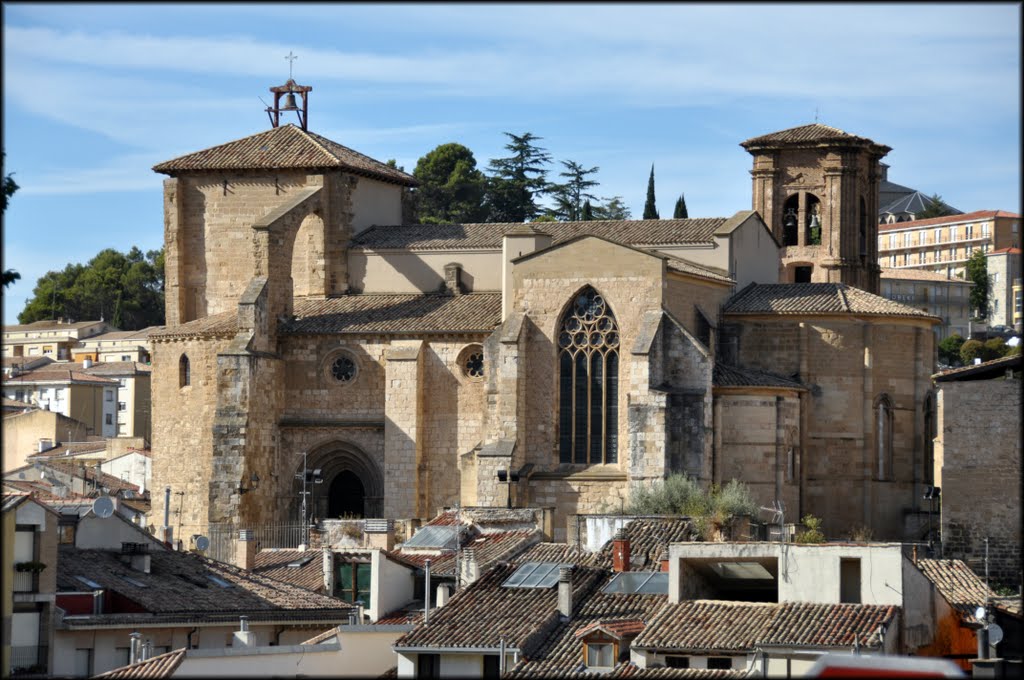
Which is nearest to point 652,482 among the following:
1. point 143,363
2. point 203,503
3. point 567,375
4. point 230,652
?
point 567,375

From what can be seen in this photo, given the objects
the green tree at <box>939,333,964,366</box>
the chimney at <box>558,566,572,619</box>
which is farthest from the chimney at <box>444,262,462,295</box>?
the green tree at <box>939,333,964,366</box>

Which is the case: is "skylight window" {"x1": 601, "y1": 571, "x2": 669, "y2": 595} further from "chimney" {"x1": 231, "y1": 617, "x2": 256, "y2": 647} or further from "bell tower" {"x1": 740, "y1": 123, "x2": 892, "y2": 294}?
"bell tower" {"x1": 740, "y1": 123, "x2": 892, "y2": 294}

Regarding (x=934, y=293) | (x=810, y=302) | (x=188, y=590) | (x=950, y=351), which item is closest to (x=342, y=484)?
(x=810, y=302)

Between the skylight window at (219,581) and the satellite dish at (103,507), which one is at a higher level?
the satellite dish at (103,507)

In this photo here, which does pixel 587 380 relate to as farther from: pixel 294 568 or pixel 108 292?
pixel 108 292

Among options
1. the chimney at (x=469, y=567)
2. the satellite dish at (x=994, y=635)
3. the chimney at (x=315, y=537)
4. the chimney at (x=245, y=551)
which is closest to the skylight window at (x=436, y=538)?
the chimney at (x=469, y=567)

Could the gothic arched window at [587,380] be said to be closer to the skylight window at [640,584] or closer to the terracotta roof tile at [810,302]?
the terracotta roof tile at [810,302]

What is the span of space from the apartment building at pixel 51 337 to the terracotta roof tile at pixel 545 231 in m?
55.3

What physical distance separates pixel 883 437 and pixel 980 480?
1307 cm

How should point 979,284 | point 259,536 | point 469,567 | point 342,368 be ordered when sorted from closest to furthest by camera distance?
point 469,567 < point 259,536 < point 342,368 < point 979,284

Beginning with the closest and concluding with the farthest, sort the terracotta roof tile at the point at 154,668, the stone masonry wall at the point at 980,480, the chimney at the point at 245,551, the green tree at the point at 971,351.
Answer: the terracotta roof tile at the point at 154,668, the stone masonry wall at the point at 980,480, the chimney at the point at 245,551, the green tree at the point at 971,351

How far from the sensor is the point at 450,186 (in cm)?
9712

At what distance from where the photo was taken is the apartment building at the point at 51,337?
379ft

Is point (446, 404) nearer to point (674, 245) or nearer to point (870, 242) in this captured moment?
point (674, 245)
